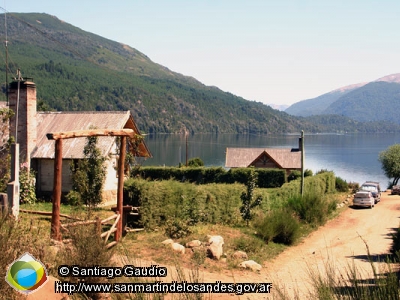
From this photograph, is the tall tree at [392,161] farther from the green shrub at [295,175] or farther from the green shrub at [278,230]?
the green shrub at [278,230]

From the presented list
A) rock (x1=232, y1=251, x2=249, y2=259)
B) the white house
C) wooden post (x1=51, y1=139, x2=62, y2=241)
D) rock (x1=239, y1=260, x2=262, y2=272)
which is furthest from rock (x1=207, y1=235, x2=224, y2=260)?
the white house

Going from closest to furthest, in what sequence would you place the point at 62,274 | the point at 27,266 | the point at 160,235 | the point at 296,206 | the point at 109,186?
1. the point at 27,266
2. the point at 62,274
3. the point at 160,235
4. the point at 296,206
5. the point at 109,186

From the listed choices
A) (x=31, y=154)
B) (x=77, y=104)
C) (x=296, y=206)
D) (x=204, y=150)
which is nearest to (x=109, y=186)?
(x=31, y=154)

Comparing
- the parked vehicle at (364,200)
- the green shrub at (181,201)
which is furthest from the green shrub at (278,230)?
the parked vehicle at (364,200)

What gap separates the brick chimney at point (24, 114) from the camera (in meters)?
26.2

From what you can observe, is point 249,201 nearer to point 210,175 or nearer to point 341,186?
point 210,175

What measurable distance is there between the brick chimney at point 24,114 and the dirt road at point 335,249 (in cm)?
1681

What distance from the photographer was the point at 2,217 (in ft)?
24.6

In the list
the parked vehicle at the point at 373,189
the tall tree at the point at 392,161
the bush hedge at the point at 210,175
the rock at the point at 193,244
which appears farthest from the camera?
the tall tree at the point at 392,161

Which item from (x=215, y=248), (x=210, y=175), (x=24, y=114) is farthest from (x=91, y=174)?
(x=210, y=175)

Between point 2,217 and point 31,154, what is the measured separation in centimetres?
2075

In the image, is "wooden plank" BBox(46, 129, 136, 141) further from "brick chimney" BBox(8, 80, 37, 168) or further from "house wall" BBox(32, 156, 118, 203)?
"brick chimney" BBox(8, 80, 37, 168)

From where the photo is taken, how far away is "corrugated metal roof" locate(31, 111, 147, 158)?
26922 millimetres

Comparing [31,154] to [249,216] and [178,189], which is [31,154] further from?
[249,216]
